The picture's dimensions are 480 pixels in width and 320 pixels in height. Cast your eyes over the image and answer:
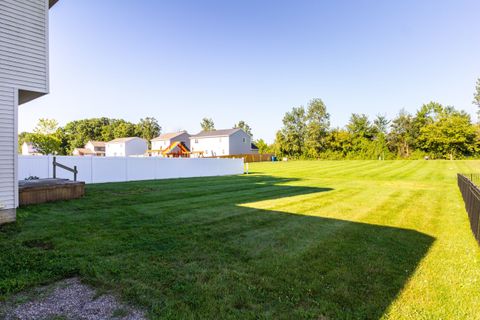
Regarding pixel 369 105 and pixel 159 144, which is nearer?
pixel 369 105

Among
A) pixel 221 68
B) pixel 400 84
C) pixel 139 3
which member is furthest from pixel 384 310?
pixel 400 84

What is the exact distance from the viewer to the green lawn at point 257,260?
2.80 m

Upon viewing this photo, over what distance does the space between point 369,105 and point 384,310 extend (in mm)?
49715

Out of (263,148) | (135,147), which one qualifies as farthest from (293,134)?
(135,147)

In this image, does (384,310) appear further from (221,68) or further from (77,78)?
(221,68)

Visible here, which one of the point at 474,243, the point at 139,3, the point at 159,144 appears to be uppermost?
the point at 139,3

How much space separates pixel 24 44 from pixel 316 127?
4833 centimetres

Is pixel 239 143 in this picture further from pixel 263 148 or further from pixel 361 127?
pixel 361 127

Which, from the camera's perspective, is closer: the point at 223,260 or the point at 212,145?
the point at 223,260

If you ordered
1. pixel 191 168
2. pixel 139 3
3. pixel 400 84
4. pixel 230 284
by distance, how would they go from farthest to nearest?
pixel 400 84, pixel 191 168, pixel 139 3, pixel 230 284

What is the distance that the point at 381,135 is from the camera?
141 feet

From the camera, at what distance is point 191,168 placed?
773 inches

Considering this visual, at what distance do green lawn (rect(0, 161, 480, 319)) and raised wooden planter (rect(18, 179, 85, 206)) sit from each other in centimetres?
69

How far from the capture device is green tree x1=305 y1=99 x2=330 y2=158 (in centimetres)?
5009
